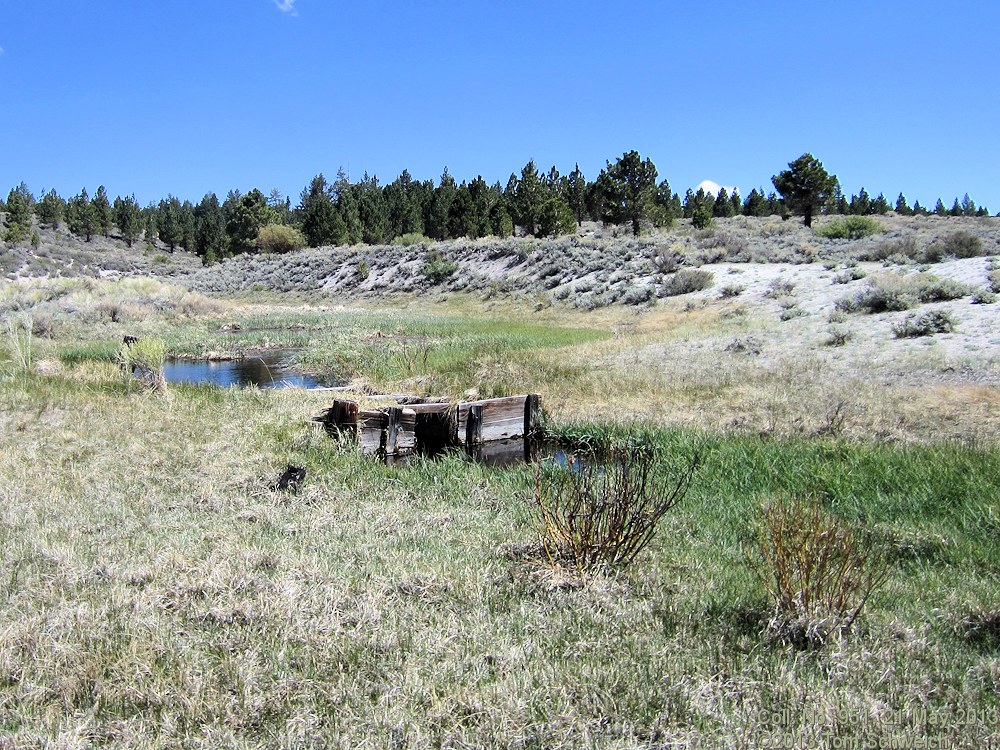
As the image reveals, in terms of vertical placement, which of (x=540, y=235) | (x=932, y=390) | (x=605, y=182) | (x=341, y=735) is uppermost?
(x=605, y=182)

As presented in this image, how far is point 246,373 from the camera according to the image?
21.4 metres

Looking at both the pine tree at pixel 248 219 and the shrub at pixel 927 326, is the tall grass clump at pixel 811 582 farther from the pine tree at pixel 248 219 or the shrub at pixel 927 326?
the pine tree at pixel 248 219

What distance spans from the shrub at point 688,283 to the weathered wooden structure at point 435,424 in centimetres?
1855

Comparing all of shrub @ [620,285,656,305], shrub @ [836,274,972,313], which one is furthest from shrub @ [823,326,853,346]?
shrub @ [620,285,656,305]

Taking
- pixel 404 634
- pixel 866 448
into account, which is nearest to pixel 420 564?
pixel 404 634

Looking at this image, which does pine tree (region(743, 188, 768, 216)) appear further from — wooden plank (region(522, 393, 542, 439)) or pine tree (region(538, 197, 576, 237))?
wooden plank (region(522, 393, 542, 439))

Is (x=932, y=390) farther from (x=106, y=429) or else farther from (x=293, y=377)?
(x=293, y=377)

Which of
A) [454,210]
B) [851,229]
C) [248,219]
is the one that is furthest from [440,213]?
[851,229]

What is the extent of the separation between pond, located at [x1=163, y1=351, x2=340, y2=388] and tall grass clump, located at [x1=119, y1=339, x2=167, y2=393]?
162cm

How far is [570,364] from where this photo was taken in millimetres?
18188

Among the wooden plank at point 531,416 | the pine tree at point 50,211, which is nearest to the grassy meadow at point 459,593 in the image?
the wooden plank at point 531,416

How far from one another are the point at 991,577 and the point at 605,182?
5752 centimetres

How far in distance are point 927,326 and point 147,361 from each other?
1770 cm

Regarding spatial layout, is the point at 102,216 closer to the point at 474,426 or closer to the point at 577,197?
the point at 577,197
